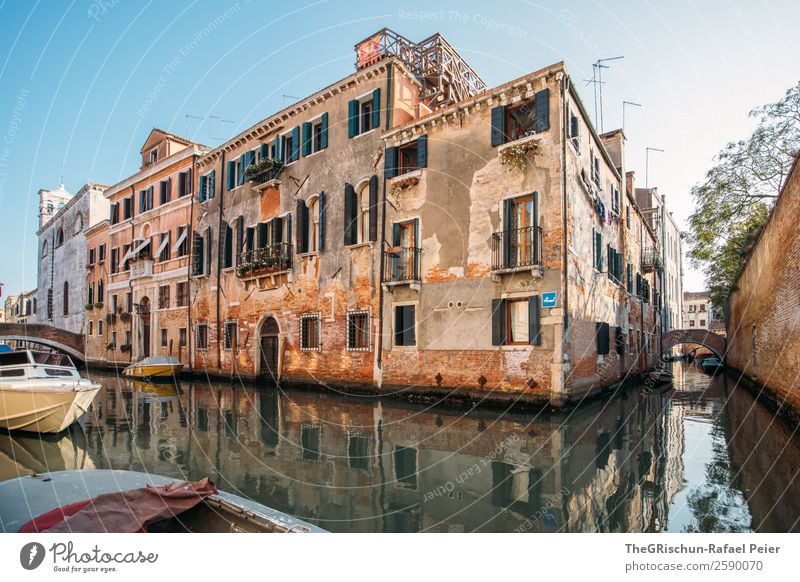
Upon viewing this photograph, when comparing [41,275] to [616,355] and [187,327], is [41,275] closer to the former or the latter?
[187,327]

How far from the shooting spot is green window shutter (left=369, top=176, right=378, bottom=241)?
1583cm

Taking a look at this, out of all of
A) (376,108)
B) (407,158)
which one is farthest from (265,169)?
(407,158)

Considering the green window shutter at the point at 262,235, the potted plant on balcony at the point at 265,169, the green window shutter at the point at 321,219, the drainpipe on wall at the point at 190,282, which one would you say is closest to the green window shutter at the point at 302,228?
the green window shutter at the point at 321,219

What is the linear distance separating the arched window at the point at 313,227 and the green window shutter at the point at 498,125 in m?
7.63

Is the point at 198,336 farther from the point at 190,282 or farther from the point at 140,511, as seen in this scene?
the point at 140,511

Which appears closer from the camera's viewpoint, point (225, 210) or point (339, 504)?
point (339, 504)

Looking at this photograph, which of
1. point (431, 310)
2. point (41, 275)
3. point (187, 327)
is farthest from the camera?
point (41, 275)

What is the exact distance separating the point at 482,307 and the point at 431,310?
1.70 meters

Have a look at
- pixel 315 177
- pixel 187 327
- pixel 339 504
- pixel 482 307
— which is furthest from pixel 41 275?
pixel 339 504

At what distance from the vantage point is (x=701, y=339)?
1174 inches

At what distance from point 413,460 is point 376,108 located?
40.5 feet

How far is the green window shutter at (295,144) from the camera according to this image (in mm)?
18766

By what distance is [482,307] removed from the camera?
13.1 meters

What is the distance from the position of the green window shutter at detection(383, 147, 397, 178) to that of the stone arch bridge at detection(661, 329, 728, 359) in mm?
23599
